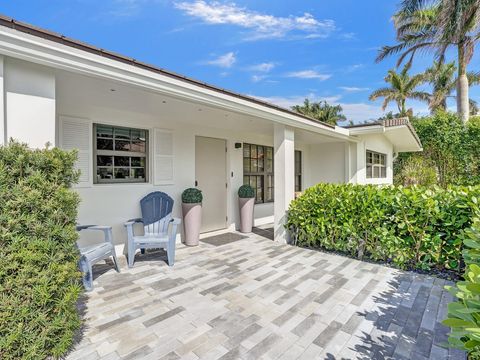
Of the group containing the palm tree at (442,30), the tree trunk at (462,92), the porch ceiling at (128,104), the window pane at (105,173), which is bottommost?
the window pane at (105,173)

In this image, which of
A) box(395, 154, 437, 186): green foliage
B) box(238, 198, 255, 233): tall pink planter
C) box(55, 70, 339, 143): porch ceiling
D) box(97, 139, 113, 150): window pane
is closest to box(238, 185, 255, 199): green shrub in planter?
box(238, 198, 255, 233): tall pink planter

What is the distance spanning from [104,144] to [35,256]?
3018 mm

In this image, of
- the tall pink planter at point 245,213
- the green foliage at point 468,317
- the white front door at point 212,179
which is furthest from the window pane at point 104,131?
the green foliage at point 468,317

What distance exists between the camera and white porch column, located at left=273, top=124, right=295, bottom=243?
5.43 metres

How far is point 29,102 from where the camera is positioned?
94.3 inches

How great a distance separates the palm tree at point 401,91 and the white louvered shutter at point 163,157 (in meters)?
20.4

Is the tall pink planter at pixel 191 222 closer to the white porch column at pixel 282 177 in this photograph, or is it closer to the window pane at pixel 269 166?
the white porch column at pixel 282 177

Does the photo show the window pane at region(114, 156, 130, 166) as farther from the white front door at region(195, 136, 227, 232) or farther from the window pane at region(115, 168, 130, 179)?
the white front door at region(195, 136, 227, 232)

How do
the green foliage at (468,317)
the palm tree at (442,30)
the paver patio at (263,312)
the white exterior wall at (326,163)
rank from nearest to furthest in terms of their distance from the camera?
the green foliage at (468,317) → the paver patio at (263,312) → the white exterior wall at (326,163) → the palm tree at (442,30)

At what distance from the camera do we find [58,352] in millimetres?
1914

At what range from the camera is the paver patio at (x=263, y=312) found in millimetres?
2109

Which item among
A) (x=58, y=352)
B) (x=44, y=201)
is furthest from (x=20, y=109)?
(x=58, y=352)

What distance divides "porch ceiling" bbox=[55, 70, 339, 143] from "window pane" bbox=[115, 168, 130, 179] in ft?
3.16

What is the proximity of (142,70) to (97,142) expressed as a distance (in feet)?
6.33
